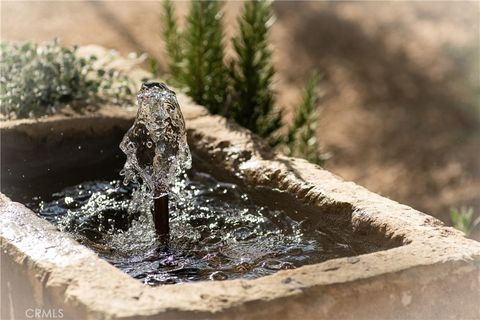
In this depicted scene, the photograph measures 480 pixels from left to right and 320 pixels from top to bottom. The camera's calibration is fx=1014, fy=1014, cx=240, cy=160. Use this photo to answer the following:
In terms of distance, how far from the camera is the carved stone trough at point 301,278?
95.7 inches

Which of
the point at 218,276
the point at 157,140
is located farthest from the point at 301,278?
the point at 157,140

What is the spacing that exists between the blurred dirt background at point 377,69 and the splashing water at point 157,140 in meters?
4.22

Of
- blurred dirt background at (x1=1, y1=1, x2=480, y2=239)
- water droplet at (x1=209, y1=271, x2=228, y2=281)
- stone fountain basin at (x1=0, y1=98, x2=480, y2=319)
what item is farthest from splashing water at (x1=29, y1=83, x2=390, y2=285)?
blurred dirt background at (x1=1, y1=1, x2=480, y2=239)

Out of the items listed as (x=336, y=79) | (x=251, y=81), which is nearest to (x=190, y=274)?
(x=251, y=81)

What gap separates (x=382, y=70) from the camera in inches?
356

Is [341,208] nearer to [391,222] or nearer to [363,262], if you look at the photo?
[391,222]

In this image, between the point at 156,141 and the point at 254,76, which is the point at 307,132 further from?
the point at 156,141

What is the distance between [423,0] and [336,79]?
1272 millimetres

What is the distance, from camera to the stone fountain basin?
2.43 meters

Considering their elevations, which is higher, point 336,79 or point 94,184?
point 336,79

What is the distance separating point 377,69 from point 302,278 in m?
6.70

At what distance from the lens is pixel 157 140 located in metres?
3.60

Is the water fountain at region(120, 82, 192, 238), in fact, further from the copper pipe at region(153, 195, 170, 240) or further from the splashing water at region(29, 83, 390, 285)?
the copper pipe at region(153, 195, 170, 240)

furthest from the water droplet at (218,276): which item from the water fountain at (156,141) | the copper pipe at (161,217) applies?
the water fountain at (156,141)
